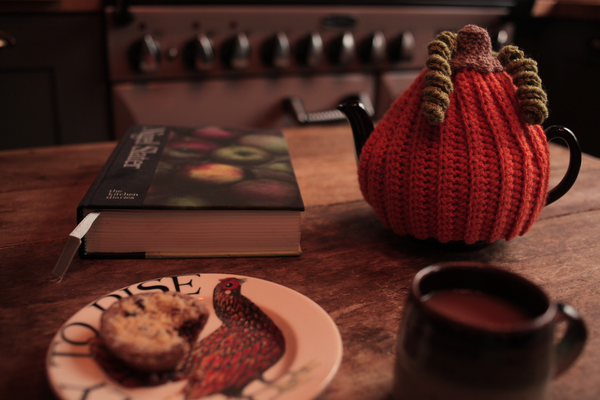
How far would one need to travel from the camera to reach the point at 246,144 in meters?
0.65

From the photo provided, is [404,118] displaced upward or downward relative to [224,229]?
upward

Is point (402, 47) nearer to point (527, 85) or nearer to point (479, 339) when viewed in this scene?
point (527, 85)

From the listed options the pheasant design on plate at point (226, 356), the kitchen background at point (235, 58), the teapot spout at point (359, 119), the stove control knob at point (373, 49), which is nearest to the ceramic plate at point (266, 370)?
the pheasant design on plate at point (226, 356)

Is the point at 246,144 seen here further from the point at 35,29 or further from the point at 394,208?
the point at 35,29

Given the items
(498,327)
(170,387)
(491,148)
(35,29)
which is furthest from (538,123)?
(35,29)

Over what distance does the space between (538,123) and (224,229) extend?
0.30 metres

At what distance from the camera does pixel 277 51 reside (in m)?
1.34

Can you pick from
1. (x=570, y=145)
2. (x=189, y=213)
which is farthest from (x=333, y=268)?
(x=570, y=145)

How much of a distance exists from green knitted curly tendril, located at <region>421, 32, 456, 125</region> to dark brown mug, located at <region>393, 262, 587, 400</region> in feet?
0.55

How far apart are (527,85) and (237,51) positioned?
0.97 meters

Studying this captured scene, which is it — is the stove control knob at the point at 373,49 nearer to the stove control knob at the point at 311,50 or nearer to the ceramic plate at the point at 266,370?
the stove control knob at the point at 311,50

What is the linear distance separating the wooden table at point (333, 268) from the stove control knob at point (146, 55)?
58 cm

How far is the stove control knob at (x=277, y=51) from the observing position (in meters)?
1.34

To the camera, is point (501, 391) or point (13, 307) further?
point (13, 307)
